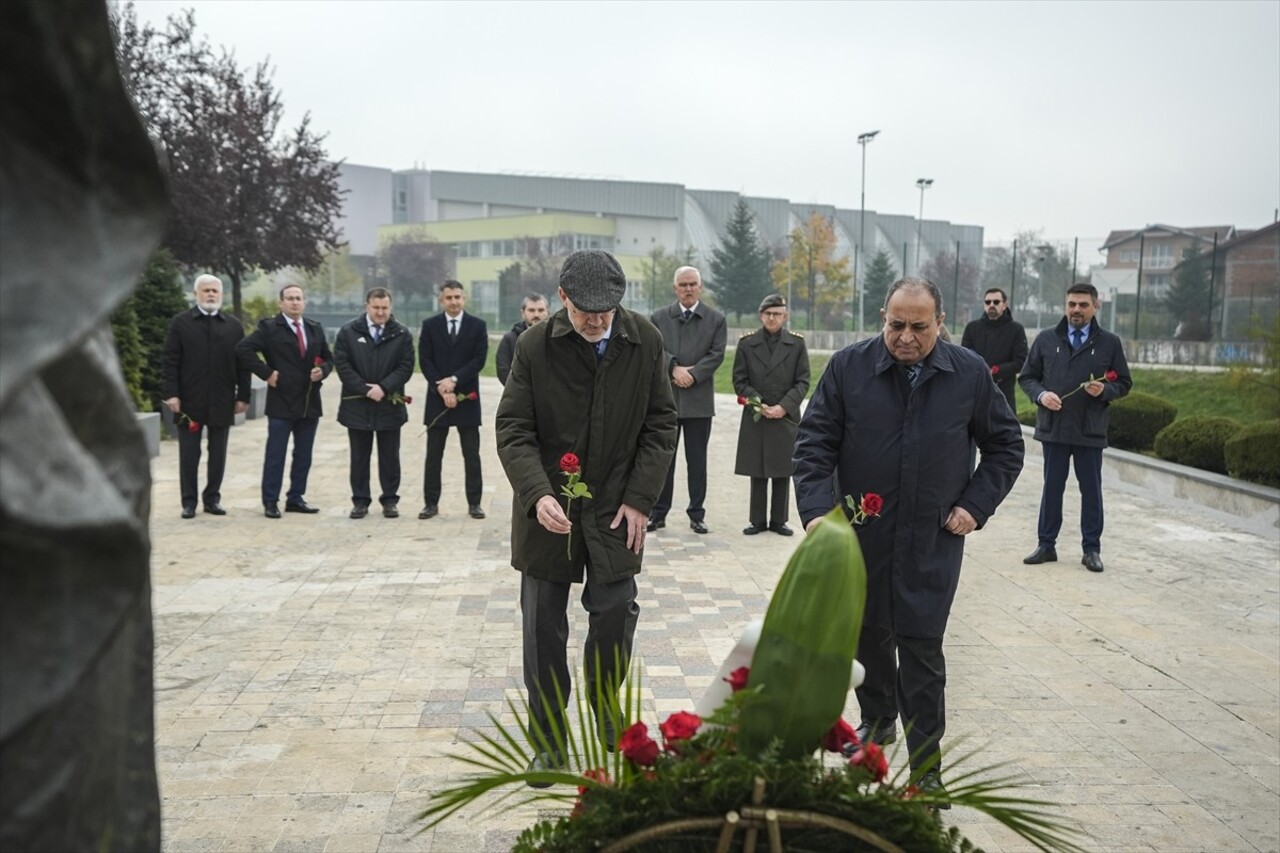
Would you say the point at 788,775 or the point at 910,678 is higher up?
the point at 788,775

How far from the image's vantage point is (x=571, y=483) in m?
4.91

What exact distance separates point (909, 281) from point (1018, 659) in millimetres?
3169

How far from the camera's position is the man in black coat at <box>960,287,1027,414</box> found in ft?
47.4

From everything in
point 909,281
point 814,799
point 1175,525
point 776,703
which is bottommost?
point 1175,525

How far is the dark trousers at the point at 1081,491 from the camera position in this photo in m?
10.0

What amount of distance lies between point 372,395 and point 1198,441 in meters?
9.14

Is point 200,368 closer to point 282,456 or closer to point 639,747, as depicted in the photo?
point 282,456

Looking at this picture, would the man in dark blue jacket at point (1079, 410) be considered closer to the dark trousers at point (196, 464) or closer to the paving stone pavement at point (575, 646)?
the paving stone pavement at point (575, 646)

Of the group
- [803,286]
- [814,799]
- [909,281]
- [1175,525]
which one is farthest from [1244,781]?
[803,286]

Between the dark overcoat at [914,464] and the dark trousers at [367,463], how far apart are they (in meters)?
7.53

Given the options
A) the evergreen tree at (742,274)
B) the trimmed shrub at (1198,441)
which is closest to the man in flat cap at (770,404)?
the trimmed shrub at (1198,441)

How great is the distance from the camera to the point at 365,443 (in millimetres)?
11891

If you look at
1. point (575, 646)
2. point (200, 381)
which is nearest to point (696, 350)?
point (200, 381)

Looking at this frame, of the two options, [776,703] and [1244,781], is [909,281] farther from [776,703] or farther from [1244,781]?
[776,703]
